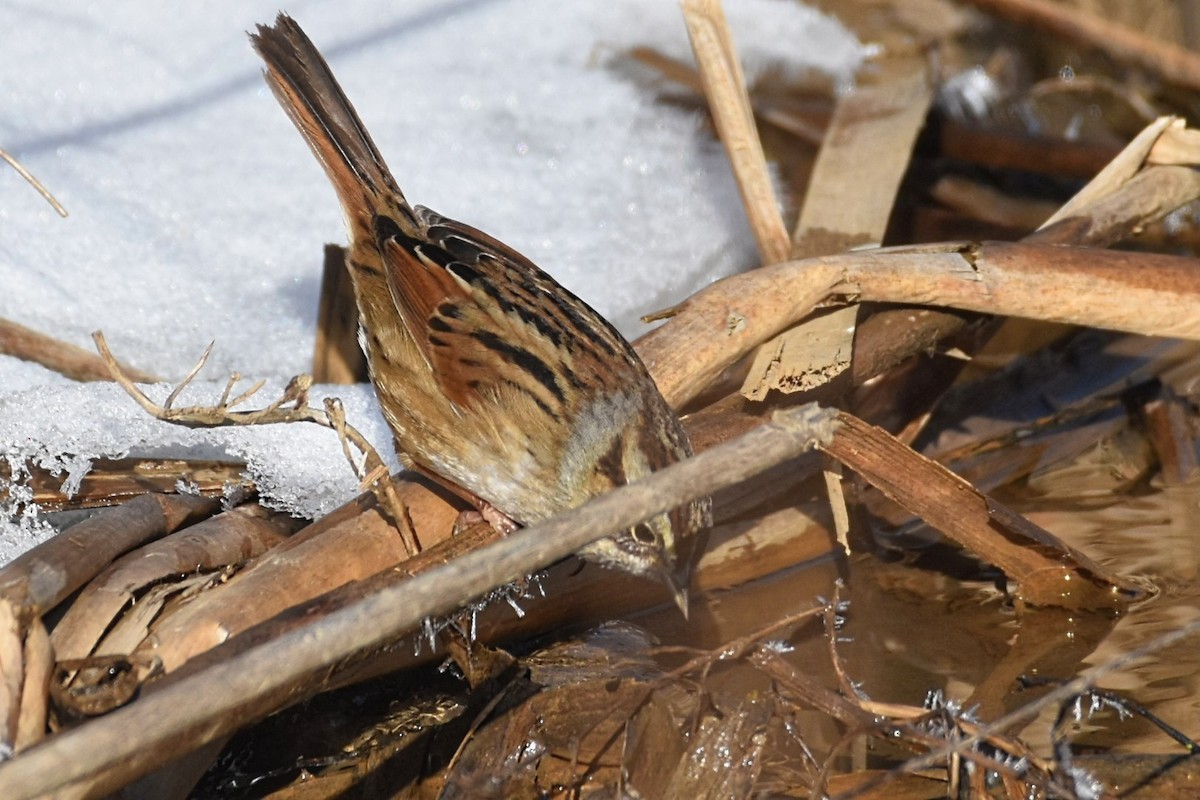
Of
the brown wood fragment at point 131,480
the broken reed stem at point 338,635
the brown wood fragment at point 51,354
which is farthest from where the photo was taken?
the brown wood fragment at point 51,354

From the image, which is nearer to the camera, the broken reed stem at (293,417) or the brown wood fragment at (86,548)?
the brown wood fragment at (86,548)

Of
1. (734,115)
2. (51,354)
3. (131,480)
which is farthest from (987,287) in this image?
(51,354)

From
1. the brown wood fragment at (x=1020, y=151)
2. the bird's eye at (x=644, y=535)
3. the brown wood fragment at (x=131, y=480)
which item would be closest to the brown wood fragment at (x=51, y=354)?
the brown wood fragment at (x=131, y=480)

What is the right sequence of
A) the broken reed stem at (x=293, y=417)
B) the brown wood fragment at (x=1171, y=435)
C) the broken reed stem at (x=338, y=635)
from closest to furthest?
the broken reed stem at (x=338, y=635) → the broken reed stem at (x=293, y=417) → the brown wood fragment at (x=1171, y=435)

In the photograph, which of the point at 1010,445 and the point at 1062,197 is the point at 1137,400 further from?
the point at 1062,197

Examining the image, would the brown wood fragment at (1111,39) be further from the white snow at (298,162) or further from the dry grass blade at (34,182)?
the dry grass blade at (34,182)

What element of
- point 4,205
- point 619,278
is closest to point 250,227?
point 4,205

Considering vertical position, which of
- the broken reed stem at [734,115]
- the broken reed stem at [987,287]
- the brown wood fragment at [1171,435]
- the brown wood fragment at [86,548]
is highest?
the broken reed stem at [734,115]

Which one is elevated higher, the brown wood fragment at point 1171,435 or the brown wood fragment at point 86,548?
the brown wood fragment at point 86,548
